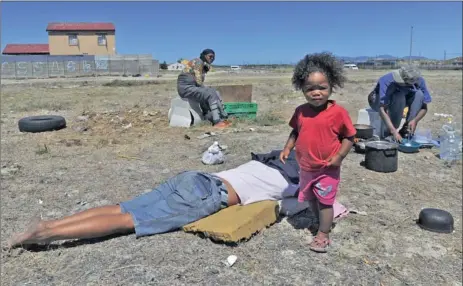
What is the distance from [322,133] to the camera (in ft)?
10.4

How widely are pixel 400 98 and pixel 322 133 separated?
13.4 ft

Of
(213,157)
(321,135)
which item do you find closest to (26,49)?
(213,157)

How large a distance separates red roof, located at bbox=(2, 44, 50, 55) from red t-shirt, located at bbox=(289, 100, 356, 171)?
6800 centimetres

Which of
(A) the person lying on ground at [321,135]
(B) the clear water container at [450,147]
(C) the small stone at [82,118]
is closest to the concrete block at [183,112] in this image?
(C) the small stone at [82,118]

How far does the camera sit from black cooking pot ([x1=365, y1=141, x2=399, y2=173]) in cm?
548

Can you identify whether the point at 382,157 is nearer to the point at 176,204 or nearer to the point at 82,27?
the point at 176,204

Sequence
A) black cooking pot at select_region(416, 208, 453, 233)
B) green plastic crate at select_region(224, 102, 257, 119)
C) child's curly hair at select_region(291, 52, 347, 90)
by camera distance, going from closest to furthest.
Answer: child's curly hair at select_region(291, 52, 347, 90) < black cooking pot at select_region(416, 208, 453, 233) < green plastic crate at select_region(224, 102, 257, 119)

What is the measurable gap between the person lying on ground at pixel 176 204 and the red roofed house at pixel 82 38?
5762 centimetres

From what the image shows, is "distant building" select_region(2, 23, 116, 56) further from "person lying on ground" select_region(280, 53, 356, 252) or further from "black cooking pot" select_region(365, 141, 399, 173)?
"person lying on ground" select_region(280, 53, 356, 252)

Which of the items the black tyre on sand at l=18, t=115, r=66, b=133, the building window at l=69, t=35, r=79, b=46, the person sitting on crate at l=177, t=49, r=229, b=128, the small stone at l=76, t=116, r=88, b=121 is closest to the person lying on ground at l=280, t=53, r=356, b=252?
the person sitting on crate at l=177, t=49, r=229, b=128

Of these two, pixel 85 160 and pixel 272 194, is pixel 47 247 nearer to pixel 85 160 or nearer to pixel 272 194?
pixel 272 194

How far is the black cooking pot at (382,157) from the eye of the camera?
548cm

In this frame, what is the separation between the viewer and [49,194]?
4707mm

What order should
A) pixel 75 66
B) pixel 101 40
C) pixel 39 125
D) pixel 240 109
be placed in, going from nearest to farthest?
1. pixel 39 125
2. pixel 240 109
3. pixel 75 66
4. pixel 101 40
